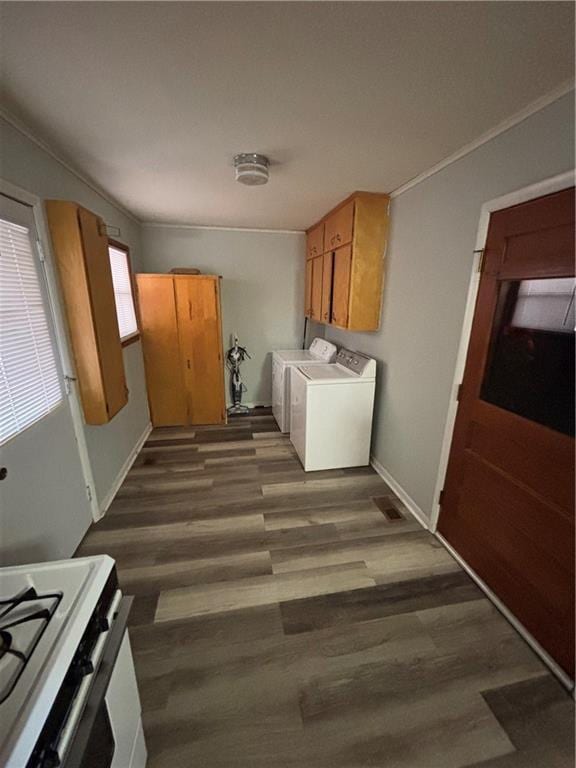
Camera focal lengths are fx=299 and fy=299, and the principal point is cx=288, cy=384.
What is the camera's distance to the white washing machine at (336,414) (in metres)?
2.65

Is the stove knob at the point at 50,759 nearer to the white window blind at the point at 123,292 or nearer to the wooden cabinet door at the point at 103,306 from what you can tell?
the wooden cabinet door at the point at 103,306

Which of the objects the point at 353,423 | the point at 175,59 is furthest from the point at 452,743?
the point at 175,59

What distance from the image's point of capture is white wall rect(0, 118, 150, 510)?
1.46 m

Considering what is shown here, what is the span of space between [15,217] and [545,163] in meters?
2.43

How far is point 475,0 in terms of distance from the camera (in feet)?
2.71

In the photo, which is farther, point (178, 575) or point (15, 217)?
point (178, 575)

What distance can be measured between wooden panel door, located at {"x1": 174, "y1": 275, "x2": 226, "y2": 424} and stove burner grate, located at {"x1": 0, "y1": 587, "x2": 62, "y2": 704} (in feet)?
9.53

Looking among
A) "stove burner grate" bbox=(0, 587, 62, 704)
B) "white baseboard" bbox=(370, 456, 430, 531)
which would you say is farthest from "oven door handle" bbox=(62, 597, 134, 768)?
"white baseboard" bbox=(370, 456, 430, 531)

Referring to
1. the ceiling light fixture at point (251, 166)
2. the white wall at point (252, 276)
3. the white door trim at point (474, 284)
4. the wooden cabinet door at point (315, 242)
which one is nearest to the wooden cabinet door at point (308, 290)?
the wooden cabinet door at point (315, 242)

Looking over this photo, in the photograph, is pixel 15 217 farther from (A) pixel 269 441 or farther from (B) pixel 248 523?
(A) pixel 269 441

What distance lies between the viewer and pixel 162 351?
3.50 m

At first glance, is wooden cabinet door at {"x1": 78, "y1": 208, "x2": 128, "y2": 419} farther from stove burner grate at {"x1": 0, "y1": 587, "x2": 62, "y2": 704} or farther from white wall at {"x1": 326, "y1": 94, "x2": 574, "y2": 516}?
white wall at {"x1": 326, "y1": 94, "x2": 574, "y2": 516}

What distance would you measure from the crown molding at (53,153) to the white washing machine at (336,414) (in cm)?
220

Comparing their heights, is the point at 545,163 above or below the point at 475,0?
below
